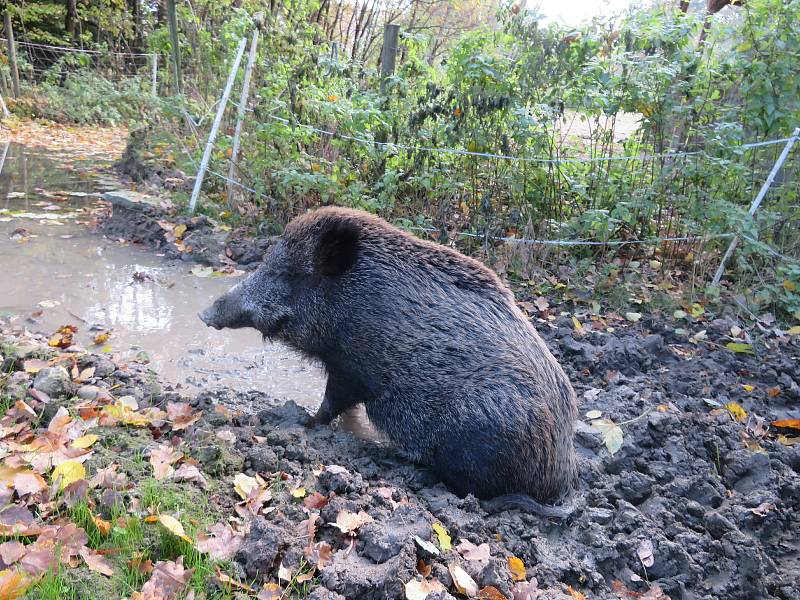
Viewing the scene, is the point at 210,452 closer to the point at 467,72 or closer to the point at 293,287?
the point at 293,287

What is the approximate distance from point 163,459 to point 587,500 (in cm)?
218

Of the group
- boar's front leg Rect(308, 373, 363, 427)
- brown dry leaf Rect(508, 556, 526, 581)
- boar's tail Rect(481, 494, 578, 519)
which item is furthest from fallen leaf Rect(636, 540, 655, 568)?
boar's front leg Rect(308, 373, 363, 427)

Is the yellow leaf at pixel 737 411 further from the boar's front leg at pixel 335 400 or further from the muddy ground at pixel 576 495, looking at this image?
the boar's front leg at pixel 335 400

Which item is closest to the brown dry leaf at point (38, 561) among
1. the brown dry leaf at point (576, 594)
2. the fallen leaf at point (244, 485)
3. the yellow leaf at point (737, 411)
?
the fallen leaf at point (244, 485)

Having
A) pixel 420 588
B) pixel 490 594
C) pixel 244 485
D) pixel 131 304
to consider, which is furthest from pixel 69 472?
pixel 131 304

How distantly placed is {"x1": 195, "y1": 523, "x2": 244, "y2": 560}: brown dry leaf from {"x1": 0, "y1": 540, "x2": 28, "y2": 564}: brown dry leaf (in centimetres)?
55

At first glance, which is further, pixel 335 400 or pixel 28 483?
pixel 335 400

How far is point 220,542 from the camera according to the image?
2.36m

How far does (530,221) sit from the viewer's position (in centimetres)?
650

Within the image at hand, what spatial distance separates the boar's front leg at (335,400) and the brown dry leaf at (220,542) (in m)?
1.34

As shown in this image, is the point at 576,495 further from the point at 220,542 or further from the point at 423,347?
the point at 220,542

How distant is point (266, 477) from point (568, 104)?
5.02m

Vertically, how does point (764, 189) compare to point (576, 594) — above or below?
above

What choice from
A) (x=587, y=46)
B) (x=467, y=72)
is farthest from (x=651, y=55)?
(x=467, y=72)
